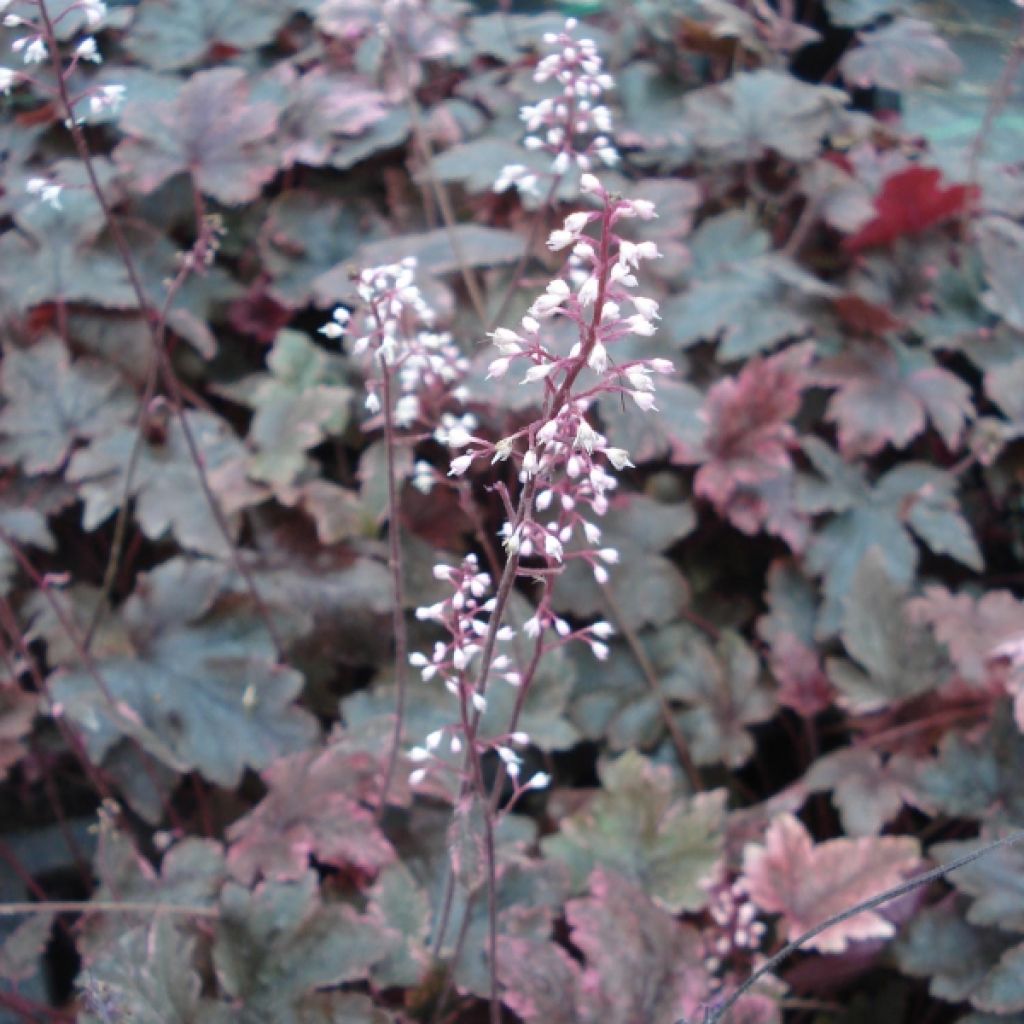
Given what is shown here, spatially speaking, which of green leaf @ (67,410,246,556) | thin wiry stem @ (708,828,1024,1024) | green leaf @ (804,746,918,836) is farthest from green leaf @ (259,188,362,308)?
thin wiry stem @ (708,828,1024,1024)

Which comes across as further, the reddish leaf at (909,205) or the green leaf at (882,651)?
the reddish leaf at (909,205)

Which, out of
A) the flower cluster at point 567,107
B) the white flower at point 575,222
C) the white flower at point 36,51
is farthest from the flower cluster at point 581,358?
the white flower at point 36,51

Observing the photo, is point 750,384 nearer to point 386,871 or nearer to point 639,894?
point 639,894

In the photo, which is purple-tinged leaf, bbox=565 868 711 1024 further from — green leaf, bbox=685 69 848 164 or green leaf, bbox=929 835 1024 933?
green leaf, bbox=685 69 848 164

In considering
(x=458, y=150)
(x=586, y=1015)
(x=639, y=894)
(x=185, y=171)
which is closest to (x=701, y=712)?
(x=639, y=894)

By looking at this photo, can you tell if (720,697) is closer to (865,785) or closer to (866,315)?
(865,785)

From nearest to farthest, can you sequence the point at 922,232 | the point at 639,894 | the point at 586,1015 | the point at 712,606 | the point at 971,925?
the point at 586,1015 → the point at 639,894 → the point at 971,925 → the point at 712,606 → the point at 922,232

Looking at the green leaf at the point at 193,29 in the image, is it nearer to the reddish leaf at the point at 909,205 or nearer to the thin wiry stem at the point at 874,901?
the reddish leaf at the point at 909,205

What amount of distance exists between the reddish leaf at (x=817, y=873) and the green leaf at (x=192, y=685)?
2.63 ft

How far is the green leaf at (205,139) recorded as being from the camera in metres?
2.09

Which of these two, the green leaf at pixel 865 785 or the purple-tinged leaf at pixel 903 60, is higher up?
the purple-tinged leaf at pixel 903 60

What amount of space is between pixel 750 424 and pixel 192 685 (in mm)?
1244

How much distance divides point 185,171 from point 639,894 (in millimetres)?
1809

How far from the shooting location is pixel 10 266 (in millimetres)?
2041
